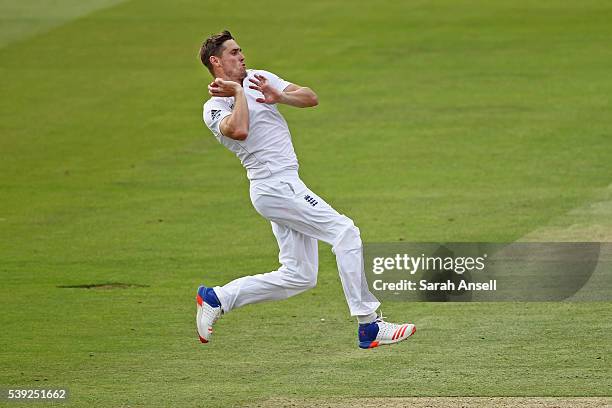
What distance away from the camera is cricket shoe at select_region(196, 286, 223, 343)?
469 inches

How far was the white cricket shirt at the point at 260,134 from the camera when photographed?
1157 centimetres

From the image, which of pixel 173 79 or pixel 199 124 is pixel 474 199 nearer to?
pixel 199 124

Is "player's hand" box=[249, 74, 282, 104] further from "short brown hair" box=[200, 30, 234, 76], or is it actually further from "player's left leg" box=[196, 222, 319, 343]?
"player's left leg" box=[196, 222, 319, 343]

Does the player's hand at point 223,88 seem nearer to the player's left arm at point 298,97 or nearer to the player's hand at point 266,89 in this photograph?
the player's hand at point 266,89

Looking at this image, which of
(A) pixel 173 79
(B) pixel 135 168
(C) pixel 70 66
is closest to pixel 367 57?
(A) pixel 173 79

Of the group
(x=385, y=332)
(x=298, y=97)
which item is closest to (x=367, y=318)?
(x=385, y=332)

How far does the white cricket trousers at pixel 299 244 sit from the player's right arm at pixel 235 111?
518mm

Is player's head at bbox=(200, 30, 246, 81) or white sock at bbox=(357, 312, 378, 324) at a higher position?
player's head at bbox=(200, 30, 246, 81)

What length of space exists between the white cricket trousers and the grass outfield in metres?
0.70

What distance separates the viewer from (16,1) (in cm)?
3062

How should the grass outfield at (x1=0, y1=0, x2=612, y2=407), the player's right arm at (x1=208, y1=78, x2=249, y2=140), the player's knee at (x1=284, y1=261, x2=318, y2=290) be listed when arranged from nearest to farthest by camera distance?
the player's right arm at (x1=208, y1=78, x2=249, y2=140), the player's knee at (x1=284, y1=261, x2=318, y2=290), the grass outfield at (x1=0, y1=0, x2=612, y2=407)

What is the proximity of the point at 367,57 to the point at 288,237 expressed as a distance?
580 inches

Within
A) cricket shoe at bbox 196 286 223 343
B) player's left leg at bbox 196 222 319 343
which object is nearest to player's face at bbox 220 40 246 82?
player's left leg at bbox 196 222 319 343

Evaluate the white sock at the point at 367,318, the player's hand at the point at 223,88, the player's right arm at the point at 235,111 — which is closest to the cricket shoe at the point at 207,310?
the white sock at the point at 367,318
